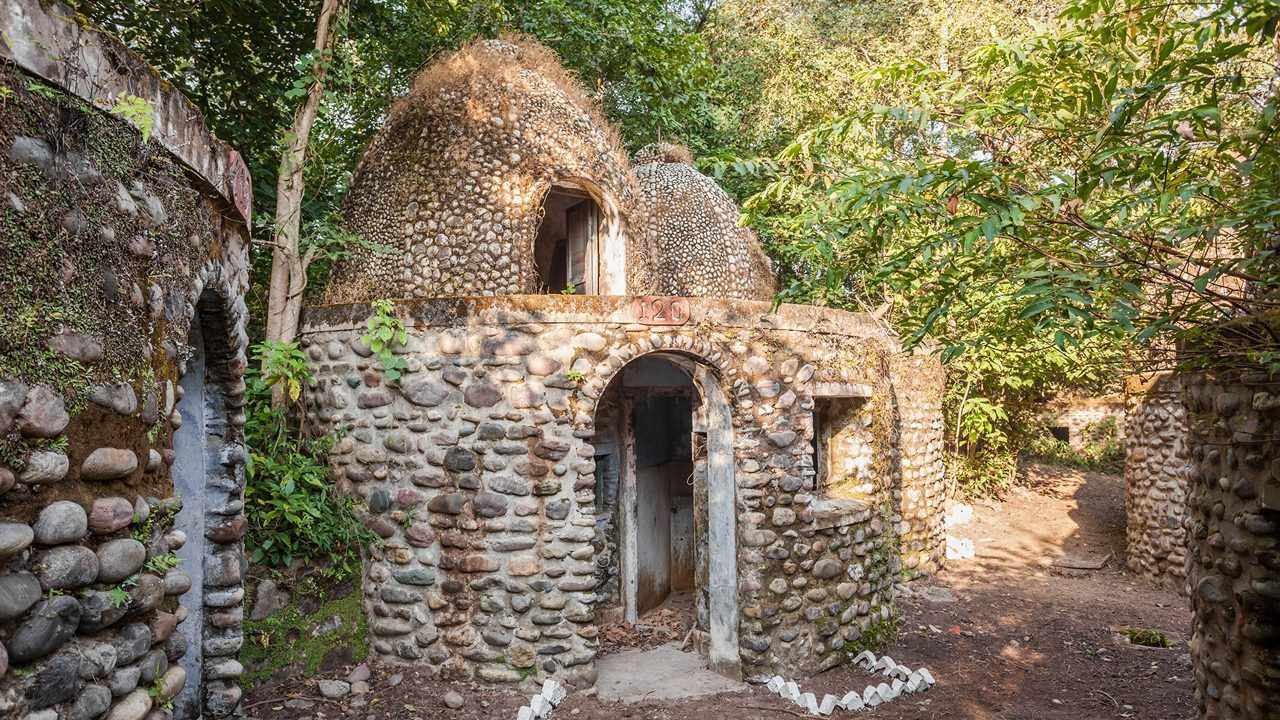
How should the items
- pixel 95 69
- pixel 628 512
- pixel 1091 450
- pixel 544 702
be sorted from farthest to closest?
pixel 1091 450 < pixel 628 512 < pixel 544 702 < pixel 95 69

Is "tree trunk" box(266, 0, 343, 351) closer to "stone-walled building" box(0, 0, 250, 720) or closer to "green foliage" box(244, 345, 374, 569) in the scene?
"green foliage" box(244, 345, 374, 569)

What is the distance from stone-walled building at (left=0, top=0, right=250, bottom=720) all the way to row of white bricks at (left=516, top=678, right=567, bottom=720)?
9.60 ft

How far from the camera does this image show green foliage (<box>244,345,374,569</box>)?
5.51m

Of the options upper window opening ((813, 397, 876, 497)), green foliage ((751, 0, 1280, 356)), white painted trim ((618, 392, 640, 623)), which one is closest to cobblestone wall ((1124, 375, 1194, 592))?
upper window opening ((813, 397, 876, 497))

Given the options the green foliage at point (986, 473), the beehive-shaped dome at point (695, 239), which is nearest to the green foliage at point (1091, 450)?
the green foliage at point (986, 473)

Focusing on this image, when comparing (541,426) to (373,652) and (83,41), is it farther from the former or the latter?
(83,41)

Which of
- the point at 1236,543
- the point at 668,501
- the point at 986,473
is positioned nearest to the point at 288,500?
the point at 668,501

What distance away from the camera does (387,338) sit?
564 cm

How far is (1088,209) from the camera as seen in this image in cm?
423

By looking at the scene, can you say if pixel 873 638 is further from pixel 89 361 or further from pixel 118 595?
pixel 89 361

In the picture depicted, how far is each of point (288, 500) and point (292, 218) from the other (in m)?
2.56

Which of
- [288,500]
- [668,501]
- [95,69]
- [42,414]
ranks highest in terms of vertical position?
[95,69]

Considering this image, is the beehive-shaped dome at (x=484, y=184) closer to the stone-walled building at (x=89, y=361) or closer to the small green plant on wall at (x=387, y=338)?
the small green plant on wall at (x=387, y=338)

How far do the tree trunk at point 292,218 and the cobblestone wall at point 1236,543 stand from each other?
6.53m
